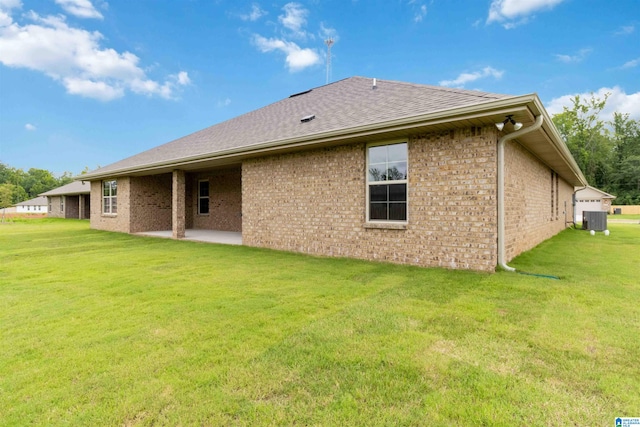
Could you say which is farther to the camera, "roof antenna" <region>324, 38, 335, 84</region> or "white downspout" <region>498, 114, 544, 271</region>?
"roof antenna" <region>324, 38, 335, 84</region>

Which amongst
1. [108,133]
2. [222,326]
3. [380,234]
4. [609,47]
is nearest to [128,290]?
[222,326]

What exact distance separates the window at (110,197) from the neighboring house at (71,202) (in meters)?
14.8

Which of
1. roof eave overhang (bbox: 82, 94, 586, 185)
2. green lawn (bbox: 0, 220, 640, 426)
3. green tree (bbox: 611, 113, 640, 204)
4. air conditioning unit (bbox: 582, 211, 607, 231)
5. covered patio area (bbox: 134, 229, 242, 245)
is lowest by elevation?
green lawn (bbox: 0, 220, 640, 426)

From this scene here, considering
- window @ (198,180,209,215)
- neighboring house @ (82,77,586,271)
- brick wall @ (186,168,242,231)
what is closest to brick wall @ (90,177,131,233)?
brick wall @ (186,168,242,231)

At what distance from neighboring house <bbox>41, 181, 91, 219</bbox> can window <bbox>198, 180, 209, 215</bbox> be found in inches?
700

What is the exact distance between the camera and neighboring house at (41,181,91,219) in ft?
92.8

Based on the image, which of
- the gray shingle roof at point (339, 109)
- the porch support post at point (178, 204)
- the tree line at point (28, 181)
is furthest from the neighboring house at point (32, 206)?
the porch support post at point (178, 204)

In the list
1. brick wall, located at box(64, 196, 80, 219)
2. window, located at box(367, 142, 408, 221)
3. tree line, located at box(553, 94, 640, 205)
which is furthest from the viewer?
tree line, located at box(553, 94, 640, 205)

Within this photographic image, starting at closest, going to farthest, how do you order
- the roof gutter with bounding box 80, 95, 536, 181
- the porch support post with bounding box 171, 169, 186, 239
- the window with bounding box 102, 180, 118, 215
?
1. the roof gutter with bounding box 80, 95, 536, 181
2. the porch support post with bounding box 171, 169, 186, 239
3. the window with bounding box 102, 180, 118, 215

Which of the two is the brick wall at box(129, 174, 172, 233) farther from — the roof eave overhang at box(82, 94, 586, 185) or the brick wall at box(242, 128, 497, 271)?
the brick wall at box(242, 128, 497, 271)

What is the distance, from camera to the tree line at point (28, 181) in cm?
6931

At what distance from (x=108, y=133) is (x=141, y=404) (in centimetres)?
4580

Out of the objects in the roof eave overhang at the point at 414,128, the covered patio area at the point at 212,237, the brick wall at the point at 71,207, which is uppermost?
the roof eave overhang at the point at 414,128

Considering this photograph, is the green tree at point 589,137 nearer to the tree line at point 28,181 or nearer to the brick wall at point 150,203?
the brick wall at point 150,203
